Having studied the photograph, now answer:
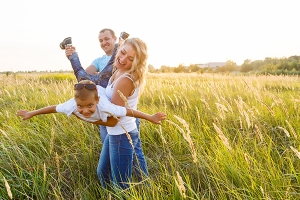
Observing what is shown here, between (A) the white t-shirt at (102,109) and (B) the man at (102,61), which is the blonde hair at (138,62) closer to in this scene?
(A) the white t-shirt at (102,109)

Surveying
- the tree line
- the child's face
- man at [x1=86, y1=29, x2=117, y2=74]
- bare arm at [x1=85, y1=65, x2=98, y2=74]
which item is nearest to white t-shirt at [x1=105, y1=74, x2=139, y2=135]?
the child's face

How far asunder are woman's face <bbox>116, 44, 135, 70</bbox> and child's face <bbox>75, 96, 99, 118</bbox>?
1.40 feet

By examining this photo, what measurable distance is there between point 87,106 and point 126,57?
1.84 feet

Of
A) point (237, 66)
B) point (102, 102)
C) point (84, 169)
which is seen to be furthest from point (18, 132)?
point (237, 66)

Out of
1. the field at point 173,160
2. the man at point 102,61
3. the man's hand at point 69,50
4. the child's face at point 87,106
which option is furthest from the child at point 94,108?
the man's hand at point 69,50

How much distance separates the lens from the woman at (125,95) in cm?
215

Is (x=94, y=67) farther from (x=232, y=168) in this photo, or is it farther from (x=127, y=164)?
(x=232, y=168)

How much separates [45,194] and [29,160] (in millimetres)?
699

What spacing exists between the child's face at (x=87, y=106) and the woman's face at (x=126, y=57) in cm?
43

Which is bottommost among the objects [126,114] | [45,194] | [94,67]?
[45,194]

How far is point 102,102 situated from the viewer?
2094mm

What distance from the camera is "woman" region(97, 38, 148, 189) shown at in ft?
7.05

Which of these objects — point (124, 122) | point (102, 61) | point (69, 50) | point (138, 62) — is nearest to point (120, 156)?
point (124, 122)

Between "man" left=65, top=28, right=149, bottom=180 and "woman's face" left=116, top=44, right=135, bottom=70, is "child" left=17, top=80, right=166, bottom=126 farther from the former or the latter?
"man" left=65, top=28, right=149, bottom=180
